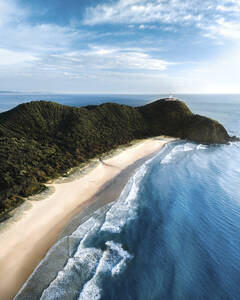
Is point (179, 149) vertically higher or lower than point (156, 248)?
higher

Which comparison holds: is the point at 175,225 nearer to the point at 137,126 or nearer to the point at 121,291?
the point at 121,291

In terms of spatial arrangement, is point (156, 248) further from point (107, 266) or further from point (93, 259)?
→ point (93, 259)

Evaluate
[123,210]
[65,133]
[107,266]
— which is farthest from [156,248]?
[65,133]

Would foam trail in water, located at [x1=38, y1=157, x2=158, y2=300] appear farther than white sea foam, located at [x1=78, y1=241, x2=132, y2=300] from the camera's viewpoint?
Yes

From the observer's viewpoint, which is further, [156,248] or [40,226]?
[40,226]

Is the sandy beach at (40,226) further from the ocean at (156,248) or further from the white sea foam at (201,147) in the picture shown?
the white sea foam at (201,147)

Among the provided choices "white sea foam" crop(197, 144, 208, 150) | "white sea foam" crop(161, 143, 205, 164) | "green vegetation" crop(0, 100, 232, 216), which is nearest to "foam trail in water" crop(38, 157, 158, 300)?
"green vegetation" crop(0, 100, 232, 216)

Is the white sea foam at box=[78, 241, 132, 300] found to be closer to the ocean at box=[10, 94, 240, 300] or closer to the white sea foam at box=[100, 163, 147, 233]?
the ocean at box=[10, 94, 240, 300]
